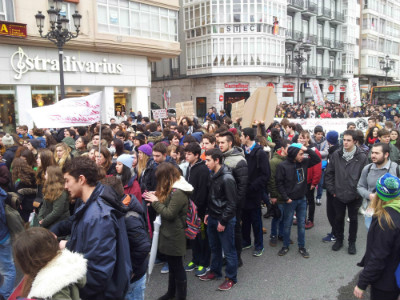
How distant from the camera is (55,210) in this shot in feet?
12.4

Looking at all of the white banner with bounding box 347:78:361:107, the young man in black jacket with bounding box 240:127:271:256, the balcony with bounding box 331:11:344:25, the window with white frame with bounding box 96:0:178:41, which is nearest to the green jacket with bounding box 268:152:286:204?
the young man in black jacket with bounding box 240:127:271:256

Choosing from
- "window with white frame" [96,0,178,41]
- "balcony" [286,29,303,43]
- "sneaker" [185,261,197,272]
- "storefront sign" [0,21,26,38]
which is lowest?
"sneaker" [185,261,197,272]

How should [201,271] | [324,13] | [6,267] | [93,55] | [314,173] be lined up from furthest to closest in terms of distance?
1. [324,13]
2. [93,55]
3. [314,173]
4. [201,271]
5. [6,267]

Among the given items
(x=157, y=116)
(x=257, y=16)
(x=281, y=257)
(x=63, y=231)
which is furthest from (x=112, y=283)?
(x=257, y=16)

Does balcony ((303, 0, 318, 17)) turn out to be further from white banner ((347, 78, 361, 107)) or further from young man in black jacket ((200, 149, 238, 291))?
young man in black jacket ((200, 149, 238, 291))

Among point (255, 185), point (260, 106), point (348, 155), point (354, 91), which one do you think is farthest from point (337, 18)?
point (255, 185)

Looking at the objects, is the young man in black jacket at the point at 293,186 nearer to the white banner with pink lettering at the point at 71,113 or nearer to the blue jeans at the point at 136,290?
the blue jeans at the point at 136,290

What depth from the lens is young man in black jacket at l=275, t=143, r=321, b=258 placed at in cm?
504

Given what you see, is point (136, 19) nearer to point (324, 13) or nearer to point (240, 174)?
point (240, 174)

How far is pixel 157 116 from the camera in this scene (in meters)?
11.1

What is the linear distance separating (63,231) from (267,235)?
3881 mm

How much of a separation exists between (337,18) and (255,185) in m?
46.8

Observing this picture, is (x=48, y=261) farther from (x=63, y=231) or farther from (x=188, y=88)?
(x=188, y=88)

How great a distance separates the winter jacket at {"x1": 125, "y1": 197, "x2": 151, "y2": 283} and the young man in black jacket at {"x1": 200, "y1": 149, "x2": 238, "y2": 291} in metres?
1.46
